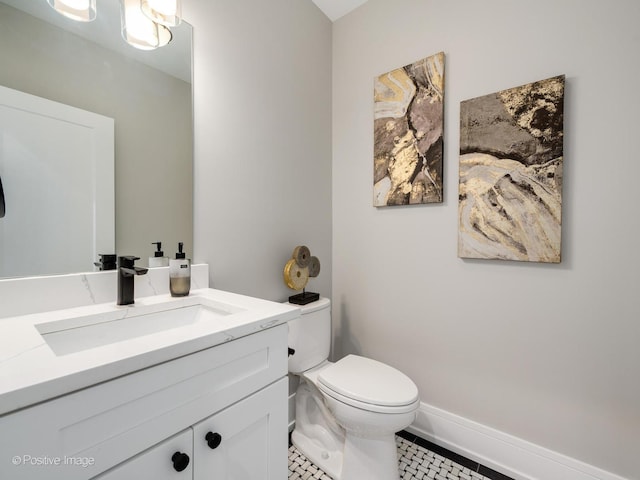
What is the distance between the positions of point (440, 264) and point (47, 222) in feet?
5.22

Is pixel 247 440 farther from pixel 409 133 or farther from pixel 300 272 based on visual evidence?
pixel 409 133

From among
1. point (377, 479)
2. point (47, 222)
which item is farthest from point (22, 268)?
point (377, 479)

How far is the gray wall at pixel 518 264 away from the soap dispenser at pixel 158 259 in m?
1.11

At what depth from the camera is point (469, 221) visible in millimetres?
1402

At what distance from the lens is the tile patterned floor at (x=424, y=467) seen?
132cm

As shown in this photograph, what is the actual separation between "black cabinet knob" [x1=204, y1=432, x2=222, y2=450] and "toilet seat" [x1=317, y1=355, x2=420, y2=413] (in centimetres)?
63

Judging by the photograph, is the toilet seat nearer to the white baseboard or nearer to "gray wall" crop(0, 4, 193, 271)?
the white baseboard

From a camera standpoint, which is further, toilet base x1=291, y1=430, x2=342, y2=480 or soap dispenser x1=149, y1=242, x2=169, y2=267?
toilet base x1=291, y1=430, x2=342, y2=480

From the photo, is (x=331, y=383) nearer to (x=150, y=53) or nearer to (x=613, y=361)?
(x=613, y=361)

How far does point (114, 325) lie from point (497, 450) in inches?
66.1

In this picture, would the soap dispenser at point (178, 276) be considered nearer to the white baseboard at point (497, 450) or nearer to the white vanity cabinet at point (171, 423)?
the white vanity cabinet at point (171, 423)

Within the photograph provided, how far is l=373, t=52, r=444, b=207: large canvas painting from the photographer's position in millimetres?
1495

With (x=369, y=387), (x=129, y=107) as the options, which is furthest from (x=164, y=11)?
(x=369, y=387)

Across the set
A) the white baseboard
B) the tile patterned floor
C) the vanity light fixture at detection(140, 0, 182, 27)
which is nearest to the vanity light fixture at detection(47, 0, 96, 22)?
the vanity light fixture at detection(140, 0, 182, 27)
